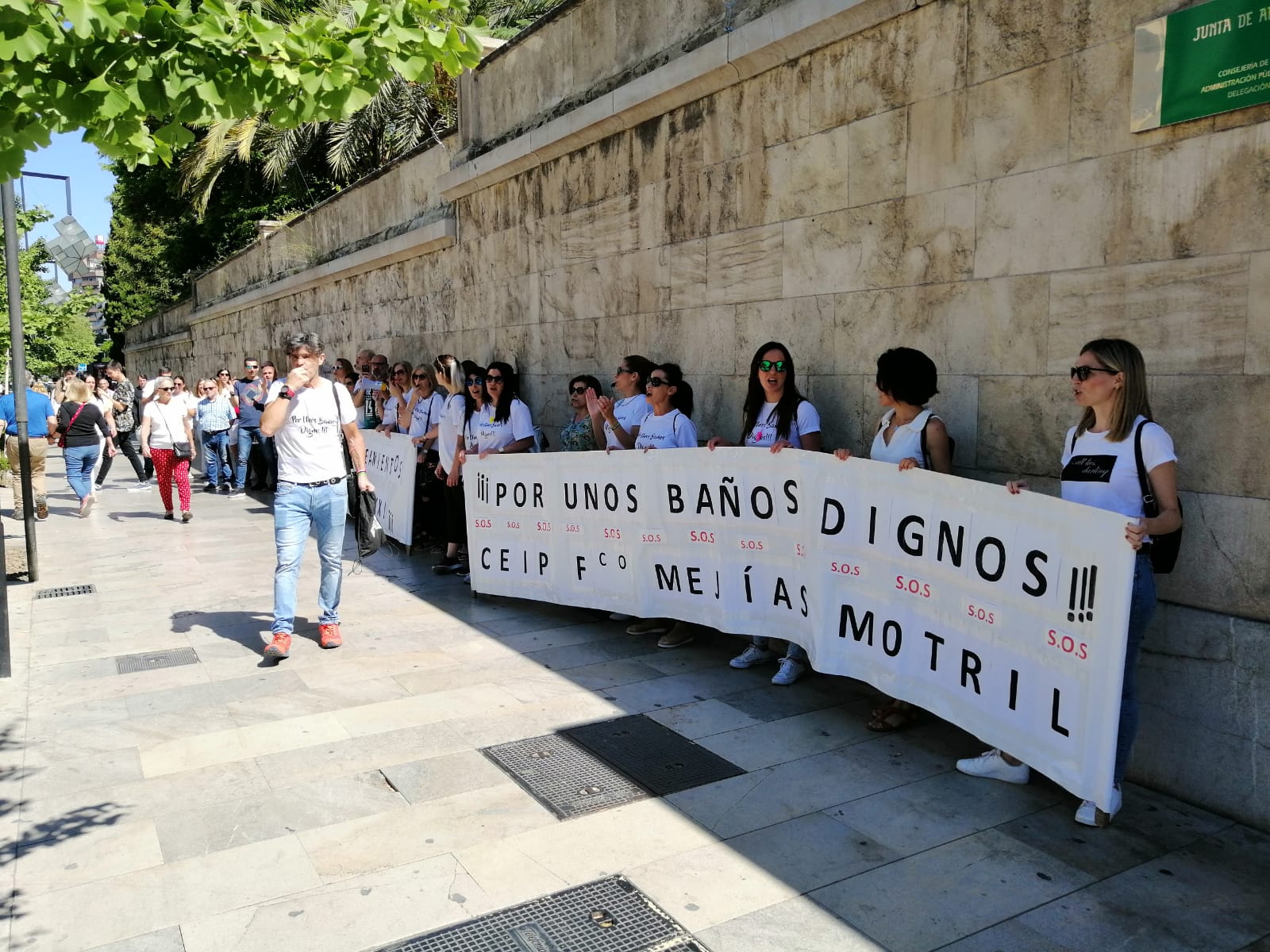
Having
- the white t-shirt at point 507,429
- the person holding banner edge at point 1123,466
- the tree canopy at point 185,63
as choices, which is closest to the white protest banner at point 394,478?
the white t-shirt at point 507,429

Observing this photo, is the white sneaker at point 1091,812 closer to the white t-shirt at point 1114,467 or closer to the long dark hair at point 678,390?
the white t-shirt at point 1114,467

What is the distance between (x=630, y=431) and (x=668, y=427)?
791mm

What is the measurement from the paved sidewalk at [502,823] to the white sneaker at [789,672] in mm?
93

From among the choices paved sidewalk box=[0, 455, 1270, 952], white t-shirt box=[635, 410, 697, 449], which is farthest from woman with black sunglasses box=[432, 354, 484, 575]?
paved sidewalk box=[0, 455, 1270, 952]

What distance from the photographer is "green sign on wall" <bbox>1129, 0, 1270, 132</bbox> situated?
395cm

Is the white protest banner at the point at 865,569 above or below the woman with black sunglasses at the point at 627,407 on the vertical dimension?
below

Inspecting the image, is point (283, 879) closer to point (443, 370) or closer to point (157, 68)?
point (157, 68)

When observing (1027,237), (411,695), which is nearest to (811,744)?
(411,695)

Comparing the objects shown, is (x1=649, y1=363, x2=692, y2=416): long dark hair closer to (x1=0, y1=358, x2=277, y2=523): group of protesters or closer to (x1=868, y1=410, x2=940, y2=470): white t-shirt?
(x1=868, y1=410, x2=940, y2=470): white t-shirt

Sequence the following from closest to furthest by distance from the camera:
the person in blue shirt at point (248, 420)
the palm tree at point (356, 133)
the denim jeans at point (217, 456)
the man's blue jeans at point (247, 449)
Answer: the person in blue shirt at point (248, 420) → the denim jeans at point (217, 456) → the man's blue jeans at point (247, 449) → the palm tree at point (356, 133)

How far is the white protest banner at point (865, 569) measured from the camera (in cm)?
399

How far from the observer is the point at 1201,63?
414 cm

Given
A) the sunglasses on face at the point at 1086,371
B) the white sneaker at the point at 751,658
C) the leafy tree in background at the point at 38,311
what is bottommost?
the white sneaker at the point at 751,658

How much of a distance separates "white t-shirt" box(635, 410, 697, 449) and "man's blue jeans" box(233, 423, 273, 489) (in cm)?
995
